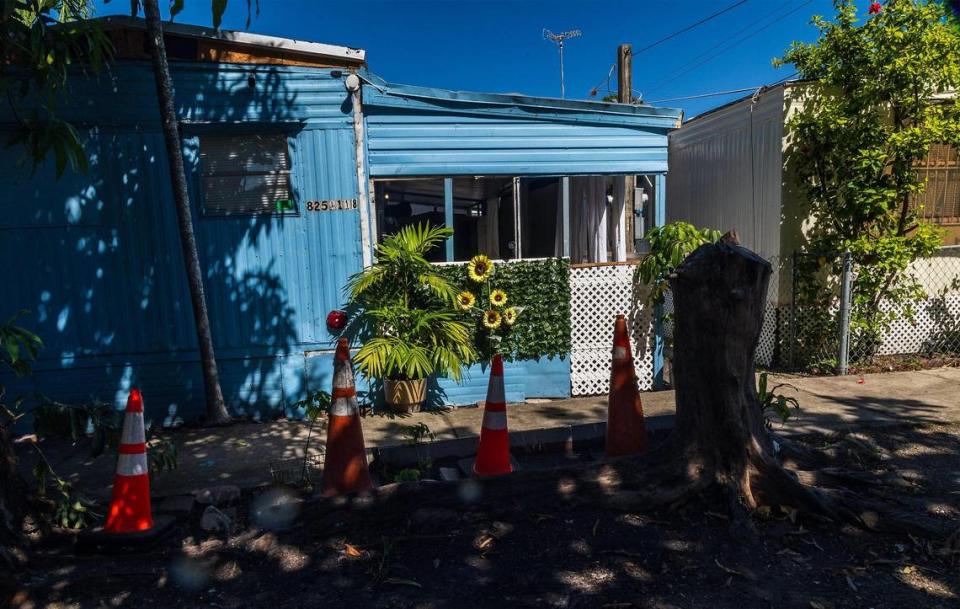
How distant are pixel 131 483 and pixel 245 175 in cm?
348

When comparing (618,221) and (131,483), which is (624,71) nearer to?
(618,221)

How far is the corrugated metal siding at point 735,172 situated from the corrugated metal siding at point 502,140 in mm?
2034

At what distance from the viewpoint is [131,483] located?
3494mm

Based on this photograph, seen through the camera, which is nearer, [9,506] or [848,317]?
[9,506]

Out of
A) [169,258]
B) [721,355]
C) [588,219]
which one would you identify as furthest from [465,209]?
[721,355]

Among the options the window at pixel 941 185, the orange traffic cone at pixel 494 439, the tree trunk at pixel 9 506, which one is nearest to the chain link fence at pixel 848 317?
the window at pixel 941 185

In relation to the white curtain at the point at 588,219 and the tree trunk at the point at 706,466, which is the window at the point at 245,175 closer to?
the white curtain at the point at 588,219

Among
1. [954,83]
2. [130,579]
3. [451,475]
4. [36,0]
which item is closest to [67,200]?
[36,0]

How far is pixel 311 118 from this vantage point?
611 centimetres

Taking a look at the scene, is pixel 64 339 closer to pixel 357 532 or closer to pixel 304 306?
pixel 304 306

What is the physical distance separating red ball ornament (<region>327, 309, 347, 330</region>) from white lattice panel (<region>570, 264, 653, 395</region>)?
244 cm

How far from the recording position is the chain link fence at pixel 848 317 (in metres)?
Answer: 7.54

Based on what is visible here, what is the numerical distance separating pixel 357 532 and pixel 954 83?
7.87 metres

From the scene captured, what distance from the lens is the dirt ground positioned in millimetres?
2812
